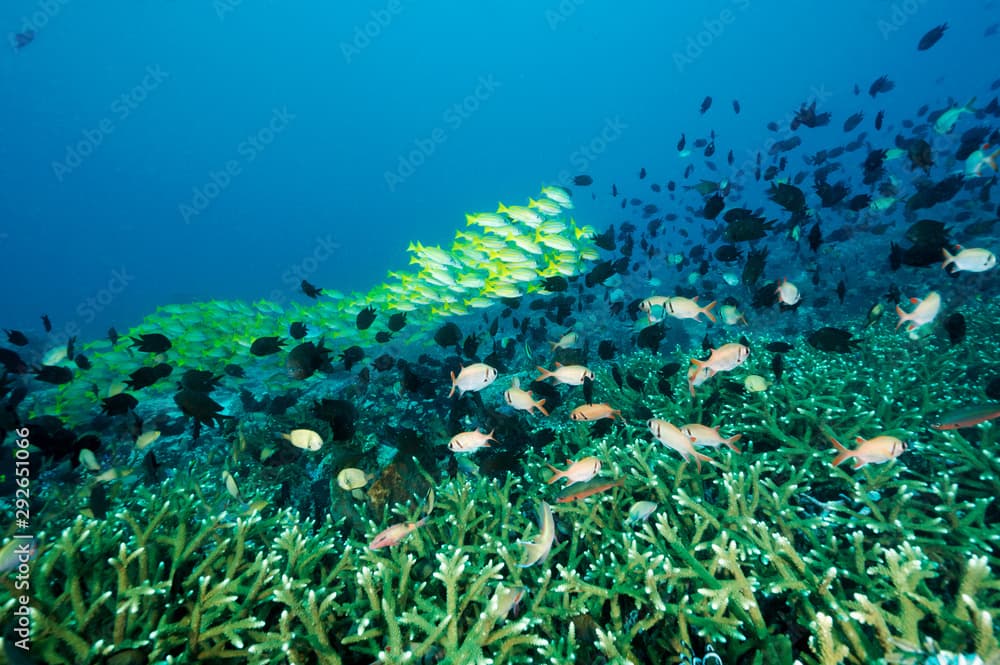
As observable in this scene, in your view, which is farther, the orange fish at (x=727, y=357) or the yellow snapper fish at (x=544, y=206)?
the yellow snapper fish at (x=544, y=206)

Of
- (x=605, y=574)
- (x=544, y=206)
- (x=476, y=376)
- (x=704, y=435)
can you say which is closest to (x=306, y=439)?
(x=476, y=376)

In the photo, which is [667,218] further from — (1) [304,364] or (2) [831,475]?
(1) [304,364]

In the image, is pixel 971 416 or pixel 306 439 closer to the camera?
pixel 971 416

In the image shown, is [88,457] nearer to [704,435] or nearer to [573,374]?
[573,374]

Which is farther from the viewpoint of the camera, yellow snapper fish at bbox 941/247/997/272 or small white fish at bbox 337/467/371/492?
yellow snapper fish at bbox 941/247/997/272

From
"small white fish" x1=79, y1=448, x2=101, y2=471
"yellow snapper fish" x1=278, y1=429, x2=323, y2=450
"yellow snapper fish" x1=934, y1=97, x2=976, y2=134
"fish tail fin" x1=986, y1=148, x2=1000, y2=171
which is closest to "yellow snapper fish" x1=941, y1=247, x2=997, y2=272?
"fish tail fin" x1=986, y1=148, x2=1000, y2=171

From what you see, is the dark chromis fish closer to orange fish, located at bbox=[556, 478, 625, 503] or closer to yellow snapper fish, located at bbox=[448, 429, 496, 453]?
orange fish, located at bbox=[556, 478, 625, 503]

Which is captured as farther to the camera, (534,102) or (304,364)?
(534,102)

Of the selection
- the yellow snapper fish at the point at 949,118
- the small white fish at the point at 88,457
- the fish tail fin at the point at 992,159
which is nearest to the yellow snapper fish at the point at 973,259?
the fish tail fin at the point at 992,159

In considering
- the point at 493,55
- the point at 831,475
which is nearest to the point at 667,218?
the point at 831,475

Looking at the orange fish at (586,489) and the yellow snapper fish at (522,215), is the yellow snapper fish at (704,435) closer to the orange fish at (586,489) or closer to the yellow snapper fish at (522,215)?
the orange fish at (586,489)

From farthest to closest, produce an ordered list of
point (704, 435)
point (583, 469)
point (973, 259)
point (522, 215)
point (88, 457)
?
1. point (522, 215)
2. point (973, 259)
3. point (88, 457)
4. point (704, 435)
5. point (583, 469)

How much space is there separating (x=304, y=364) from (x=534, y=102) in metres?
160

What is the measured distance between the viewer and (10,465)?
5.14 m
